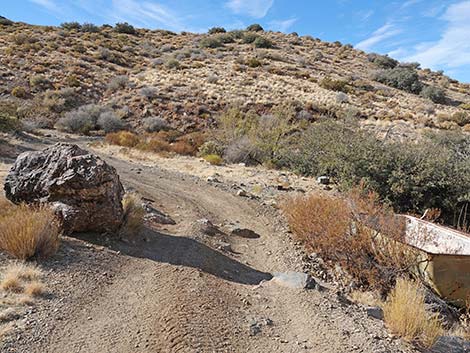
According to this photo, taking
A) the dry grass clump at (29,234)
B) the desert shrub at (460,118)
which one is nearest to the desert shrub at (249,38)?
the desert shrub at (460,118)

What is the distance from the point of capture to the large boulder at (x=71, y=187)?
581 centimetres

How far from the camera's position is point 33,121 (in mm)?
21312

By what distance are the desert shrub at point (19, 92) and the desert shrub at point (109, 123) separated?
22.9 feet

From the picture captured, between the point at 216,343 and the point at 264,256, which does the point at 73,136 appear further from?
the point at 216,343

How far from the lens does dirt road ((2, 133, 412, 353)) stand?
3.83 meters

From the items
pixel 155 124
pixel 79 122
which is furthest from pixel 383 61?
pixel 79 122

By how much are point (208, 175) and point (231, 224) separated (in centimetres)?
475

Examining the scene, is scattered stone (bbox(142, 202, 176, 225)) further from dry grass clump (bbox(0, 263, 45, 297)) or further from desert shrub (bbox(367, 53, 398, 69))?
desert shrub (bbox(367, 53, 398, 69))

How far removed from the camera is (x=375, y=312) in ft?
16.3

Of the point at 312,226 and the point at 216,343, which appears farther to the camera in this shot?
the point at 312,226

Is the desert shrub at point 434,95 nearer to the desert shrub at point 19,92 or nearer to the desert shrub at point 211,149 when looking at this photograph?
the desert shrub at point 211,149

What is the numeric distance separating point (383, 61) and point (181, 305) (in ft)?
156

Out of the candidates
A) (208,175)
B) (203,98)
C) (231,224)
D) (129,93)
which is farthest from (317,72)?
(231,224)

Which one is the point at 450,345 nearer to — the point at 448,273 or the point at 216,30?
the point at 448,273
